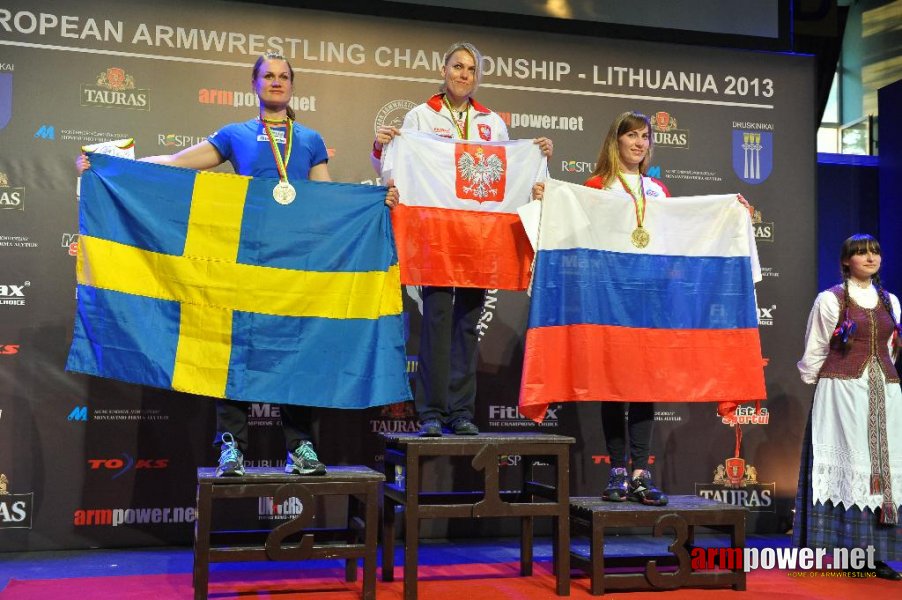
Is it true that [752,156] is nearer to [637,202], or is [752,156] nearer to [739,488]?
[637,202]

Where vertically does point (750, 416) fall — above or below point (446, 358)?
below

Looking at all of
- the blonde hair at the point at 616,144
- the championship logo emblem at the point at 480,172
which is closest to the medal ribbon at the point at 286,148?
the championship logo emblem at the point at 480,172

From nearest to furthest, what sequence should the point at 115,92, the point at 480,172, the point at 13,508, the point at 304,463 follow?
the point at 304,463, the point at 480,172, the point at 13,508, the point at 115,92

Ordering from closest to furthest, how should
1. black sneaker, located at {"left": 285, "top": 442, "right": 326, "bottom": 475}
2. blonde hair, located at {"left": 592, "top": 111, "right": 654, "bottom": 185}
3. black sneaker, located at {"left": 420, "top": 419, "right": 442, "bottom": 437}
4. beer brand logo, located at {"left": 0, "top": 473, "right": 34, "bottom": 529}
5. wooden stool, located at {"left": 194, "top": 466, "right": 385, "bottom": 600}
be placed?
wooden stool, located at {"left": 194, "top": 466, "right": 385, "bottom": 600} < black sneaker, located at {"left": 285, "top": 442, "right": 326, "bottom": 475} < black sneaker, located at {"left": 420, "top": 419, "right": 442, "bottom": 437} < blonde hair, located at {"left": 592, "top": 111, "right": 654, "bottom": 185} < beer brand logo, located at {"left": 0, "top": 473, "right": 34, "bottom": 529}

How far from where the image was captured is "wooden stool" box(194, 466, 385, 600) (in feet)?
10.6

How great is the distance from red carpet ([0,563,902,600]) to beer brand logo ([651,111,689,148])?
2.44 m

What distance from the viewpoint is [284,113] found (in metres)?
3.75

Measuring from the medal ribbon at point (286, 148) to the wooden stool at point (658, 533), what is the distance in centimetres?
181

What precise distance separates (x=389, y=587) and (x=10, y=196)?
2590mm

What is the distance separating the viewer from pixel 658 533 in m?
3.55

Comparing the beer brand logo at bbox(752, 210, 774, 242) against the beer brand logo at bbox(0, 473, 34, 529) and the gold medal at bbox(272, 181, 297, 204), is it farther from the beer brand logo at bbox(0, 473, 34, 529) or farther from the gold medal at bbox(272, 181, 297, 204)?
the beer brand logo at bbox(0, 473, 34, 529)

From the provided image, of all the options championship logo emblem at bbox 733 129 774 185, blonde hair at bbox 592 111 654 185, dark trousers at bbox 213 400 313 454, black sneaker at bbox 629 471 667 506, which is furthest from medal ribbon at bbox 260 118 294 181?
championship logo emblem at bbox 733 129 774 185
